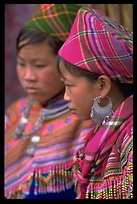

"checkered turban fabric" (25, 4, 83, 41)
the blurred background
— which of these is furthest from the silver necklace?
the blurred background

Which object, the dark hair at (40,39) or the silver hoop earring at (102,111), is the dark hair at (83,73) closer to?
the silver hoop earring at (102,111)

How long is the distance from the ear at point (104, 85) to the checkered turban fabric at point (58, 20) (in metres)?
0.59

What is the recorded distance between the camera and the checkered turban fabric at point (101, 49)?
167 centimetres

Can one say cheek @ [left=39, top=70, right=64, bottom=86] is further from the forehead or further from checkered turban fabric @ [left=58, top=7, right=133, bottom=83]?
checkered turban fabric @ [left=58, top=7, right=133, bottom=83]

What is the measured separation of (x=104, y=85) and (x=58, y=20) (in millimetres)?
644

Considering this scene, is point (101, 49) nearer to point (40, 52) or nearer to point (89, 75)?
point (89, 75)

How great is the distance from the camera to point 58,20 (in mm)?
2238

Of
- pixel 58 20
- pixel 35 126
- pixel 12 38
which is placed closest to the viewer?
pixel 58 20

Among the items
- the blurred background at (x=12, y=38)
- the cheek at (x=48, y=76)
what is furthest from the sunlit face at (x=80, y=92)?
the blurred background at (x=12, y=38)

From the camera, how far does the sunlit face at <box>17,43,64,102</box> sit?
2250 millimetres

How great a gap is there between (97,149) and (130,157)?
156 mm

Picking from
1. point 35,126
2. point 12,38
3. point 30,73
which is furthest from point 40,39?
point 12,38

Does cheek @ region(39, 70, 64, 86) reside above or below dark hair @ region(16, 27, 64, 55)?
below

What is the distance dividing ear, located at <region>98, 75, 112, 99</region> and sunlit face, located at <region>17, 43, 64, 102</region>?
0.56 m
